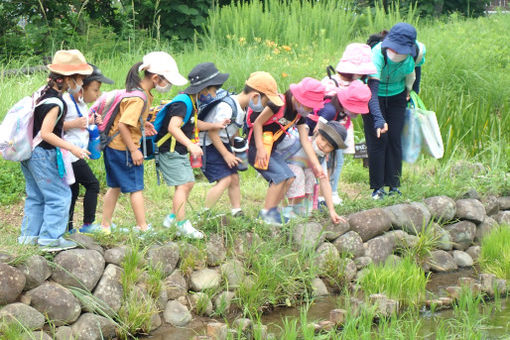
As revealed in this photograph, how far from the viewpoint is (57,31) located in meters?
11.3

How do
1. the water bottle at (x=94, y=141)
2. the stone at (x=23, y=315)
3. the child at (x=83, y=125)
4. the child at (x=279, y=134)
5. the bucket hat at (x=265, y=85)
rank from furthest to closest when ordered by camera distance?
1. the child at (x=279, y=134)
2. the bucket hat at (x=265, y=85)
3. the water bottle at (x=94, y=141)
4. the child at (x=83, y=125)
5. the stone at (x=23, y=315)

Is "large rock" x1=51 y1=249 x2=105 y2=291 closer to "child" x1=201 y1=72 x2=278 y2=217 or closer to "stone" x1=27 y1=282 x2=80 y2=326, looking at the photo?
"stone" x1=27 y1=282 x2=80 y2=326

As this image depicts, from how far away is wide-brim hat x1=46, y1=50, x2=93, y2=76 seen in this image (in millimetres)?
5070

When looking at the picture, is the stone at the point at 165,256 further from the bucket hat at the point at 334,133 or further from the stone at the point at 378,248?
the stone at the point at 378,248

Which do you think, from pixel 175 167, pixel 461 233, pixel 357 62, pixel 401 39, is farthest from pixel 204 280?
pixel 461 233

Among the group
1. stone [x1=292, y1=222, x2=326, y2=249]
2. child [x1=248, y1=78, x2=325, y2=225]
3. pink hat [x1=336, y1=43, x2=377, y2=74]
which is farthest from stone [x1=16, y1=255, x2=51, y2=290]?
pink hat [x1=336, y1=43, x2=377, y2=74]

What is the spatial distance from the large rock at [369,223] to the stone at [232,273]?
123 centimetres

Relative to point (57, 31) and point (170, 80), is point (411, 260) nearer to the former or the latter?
point (170, 80)

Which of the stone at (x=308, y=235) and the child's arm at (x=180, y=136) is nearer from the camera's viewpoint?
the child's arm at (x=180, y=136)

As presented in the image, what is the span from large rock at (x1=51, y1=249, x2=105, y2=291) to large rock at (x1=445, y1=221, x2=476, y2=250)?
142 inches

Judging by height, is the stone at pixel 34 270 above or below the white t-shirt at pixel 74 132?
below

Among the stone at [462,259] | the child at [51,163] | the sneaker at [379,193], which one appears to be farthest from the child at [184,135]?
the stone at [462,259]

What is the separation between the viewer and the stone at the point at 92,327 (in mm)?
4734

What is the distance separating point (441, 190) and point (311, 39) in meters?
5.54
